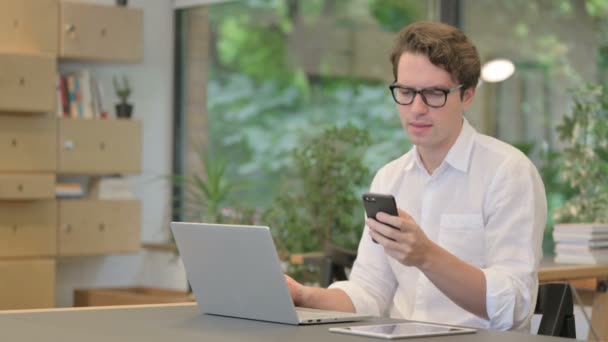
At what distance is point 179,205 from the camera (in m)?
6.88

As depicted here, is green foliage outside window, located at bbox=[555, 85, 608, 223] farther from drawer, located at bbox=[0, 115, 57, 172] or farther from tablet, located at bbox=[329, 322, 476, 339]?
drawer, located at bbox=[0, 115, 57, 172]

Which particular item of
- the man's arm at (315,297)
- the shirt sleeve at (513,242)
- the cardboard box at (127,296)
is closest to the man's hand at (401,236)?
the shirt sleeve at (513,242)

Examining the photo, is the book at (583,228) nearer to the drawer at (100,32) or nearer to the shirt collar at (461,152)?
the shirt collar at (461,152)

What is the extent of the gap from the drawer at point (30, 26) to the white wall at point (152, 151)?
0.62m

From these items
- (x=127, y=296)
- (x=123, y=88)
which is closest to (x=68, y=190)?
(x=127, y=296)

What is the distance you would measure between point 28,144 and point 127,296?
101 cm

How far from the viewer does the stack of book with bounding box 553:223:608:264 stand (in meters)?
4.04

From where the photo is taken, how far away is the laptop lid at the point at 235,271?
2.03m

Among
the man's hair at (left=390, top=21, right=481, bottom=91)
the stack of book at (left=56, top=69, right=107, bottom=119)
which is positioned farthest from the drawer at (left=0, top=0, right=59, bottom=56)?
the man's hair at (left=390, top=21, right=481, bottom=91)

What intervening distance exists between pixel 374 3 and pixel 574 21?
1256mm

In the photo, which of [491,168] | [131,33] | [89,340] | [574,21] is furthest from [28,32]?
[89,340]

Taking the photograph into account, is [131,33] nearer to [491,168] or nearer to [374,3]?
[374,3]

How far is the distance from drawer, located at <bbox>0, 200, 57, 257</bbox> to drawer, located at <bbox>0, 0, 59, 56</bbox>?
2.78 feet

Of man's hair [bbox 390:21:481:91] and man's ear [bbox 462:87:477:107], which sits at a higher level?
man's hair [bbox 390:21:481:91]
